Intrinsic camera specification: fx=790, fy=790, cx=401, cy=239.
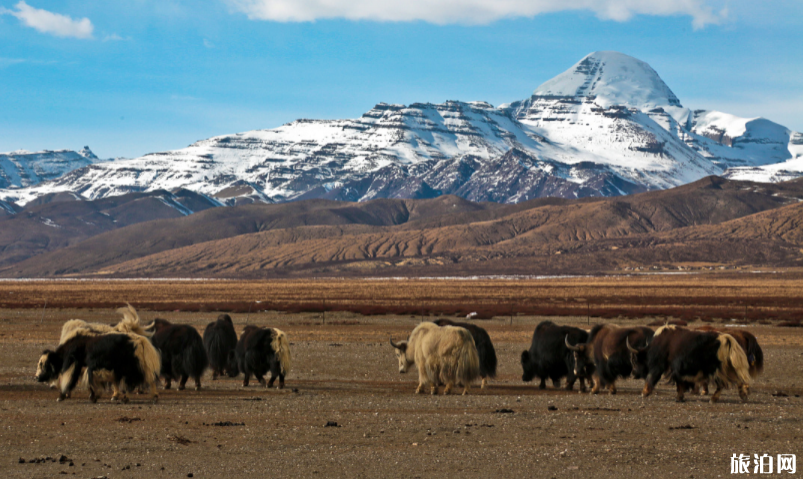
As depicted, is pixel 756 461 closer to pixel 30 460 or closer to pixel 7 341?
pixel 30 460

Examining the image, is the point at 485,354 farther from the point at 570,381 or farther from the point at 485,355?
the point at 570,381

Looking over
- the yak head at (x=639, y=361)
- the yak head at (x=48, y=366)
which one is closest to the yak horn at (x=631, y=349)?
the yak head at (x=639, y=361)

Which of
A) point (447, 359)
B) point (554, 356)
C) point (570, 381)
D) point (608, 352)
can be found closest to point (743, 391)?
point (608, 352)

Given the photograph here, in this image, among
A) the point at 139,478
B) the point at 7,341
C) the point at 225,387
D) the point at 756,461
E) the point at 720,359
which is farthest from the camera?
the point at 7,341

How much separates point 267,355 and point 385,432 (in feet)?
24.1

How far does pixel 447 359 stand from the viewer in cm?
1844

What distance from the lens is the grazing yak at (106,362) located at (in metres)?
16.1

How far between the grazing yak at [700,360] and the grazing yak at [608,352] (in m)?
0.81

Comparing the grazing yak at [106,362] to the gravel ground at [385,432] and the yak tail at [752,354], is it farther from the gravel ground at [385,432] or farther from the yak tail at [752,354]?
the yak tail at [752,354]

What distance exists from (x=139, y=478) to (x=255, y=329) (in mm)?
10440

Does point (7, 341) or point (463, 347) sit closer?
point (463, 347)

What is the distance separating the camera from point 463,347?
1831 cm

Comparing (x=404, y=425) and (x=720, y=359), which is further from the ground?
(x=720, y=359)

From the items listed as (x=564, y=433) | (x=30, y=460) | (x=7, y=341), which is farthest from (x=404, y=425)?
(x=7, y=341)
